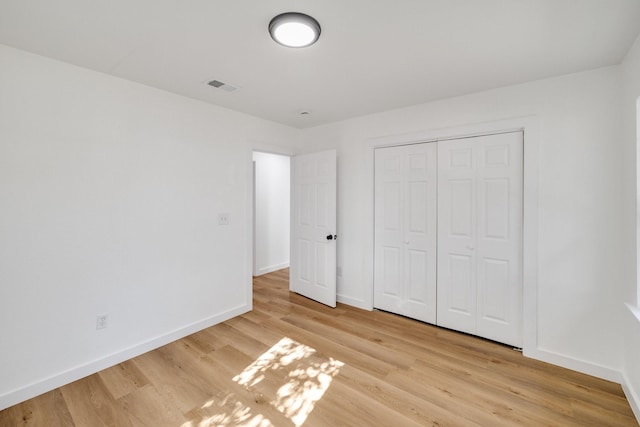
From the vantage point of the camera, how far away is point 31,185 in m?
2.01

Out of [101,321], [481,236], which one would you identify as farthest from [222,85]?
[481,236]

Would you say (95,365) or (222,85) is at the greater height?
(222,85)

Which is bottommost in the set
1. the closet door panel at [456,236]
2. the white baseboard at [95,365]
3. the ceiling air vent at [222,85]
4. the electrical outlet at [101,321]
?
the white baseboard at [95,365]

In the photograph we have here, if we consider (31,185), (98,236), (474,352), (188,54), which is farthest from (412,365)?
(31,185)

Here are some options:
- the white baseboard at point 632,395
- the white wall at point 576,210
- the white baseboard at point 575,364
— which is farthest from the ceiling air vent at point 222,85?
the white baseboard at point 632,395

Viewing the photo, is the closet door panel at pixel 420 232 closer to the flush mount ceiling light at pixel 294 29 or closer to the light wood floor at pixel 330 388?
the light wood floor at pixel 330 388

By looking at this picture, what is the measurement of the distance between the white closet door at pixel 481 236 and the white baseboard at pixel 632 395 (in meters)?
0.67

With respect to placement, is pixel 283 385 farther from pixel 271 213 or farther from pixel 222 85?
pixel 271 213

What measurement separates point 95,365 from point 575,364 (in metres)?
3.93

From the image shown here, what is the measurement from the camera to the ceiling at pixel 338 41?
1.53 m

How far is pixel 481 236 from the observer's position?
2.78 m

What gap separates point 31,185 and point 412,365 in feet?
10.7

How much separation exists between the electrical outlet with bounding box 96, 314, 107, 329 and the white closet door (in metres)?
3.19

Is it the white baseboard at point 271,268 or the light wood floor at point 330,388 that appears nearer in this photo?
A: the light wood floor at point 330,388
